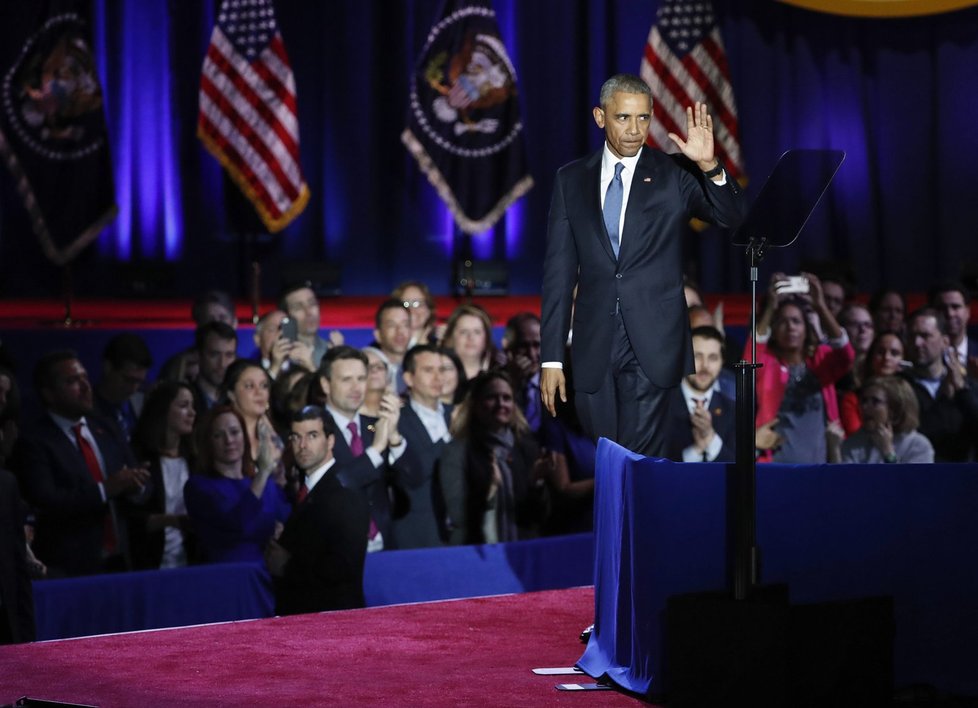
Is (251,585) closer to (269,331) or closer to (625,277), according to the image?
(625,277)

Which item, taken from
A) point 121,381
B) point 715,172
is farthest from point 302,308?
point 715,172

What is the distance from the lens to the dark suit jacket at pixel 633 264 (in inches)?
139

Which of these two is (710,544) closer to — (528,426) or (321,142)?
(528,426)

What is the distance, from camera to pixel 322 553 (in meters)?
4.61

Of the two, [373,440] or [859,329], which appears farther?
[859,329]

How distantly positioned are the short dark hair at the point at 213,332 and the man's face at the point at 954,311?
10.9 ft

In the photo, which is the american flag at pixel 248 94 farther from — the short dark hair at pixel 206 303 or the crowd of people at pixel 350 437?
the crowd of people at pixel 350 437

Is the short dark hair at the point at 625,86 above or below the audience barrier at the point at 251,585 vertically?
above

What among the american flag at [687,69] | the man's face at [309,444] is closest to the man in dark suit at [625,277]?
the man's face at [309,444]

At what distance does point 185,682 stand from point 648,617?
3.39 ft

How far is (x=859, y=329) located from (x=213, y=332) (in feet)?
10.00

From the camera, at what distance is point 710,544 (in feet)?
10.4

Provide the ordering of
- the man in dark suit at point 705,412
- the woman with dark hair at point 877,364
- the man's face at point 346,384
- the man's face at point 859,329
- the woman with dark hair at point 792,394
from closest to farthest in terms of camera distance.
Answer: the man's face at point 346,384 < the man in dark suit at point 705,412 < the woman with dark hair at point 792,394 < the woman with dark hair at point 877,364 < the man's face at point 859,329

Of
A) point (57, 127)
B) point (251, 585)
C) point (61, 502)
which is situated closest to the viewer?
point (251, 585)
